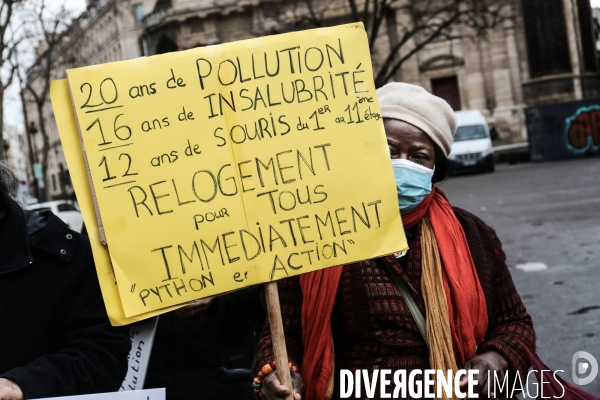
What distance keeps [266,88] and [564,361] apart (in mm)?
3929

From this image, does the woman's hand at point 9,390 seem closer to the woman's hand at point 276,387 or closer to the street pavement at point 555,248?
the woman's hand at point 276,387

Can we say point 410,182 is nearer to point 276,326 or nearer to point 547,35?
point 276,326

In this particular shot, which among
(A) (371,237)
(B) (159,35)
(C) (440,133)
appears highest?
(B) (159,35)

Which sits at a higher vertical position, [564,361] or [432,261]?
[432,261]

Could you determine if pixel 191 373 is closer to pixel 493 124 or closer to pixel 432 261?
pixel 432 261

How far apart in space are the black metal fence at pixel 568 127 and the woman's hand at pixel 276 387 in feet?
88.1

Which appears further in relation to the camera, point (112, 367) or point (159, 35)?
point (159, 35)

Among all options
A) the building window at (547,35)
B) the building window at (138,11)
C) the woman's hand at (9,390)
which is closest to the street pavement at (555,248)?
the woman's hand at (9,390)

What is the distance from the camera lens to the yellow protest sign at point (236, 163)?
6.97ft

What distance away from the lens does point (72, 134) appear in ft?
6.99

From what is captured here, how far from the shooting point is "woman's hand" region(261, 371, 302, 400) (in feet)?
7.44

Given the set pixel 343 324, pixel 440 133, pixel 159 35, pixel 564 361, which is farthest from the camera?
pixel 159 35

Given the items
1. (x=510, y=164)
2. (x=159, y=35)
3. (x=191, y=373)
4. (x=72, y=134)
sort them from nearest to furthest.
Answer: (x=72, y=134), (x=191, y=373), (x=510, y=164), (x=159, y=35)

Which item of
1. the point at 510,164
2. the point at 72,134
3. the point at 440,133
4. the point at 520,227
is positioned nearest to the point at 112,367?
the point at 72,134
